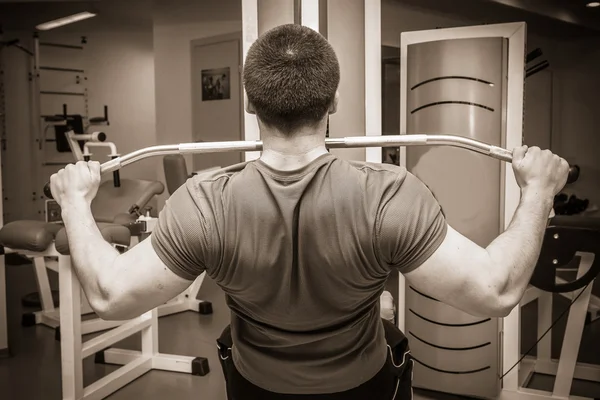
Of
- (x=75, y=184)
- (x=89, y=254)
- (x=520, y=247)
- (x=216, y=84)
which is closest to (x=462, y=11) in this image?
(x=216, y=84)

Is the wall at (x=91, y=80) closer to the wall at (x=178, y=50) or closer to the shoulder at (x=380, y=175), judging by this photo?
the wall at (x=178, y=50)

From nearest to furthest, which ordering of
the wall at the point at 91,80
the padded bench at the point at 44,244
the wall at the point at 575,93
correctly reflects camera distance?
the padded bench at the point at 44,244 < the wall at the point at 575,93 < the wall at the point at 91,80

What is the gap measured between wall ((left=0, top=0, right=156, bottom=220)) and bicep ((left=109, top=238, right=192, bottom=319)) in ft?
17.7

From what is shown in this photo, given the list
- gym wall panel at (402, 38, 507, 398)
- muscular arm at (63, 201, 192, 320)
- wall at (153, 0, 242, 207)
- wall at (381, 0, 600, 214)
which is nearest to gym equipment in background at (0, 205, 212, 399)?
gym wall panel at (402, 38, 507, 398)

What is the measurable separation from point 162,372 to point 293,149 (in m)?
2.09

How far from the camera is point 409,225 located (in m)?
0.88

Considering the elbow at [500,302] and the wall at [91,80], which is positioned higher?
the wall at [91,80]

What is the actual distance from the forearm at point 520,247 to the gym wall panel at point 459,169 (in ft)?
3.87

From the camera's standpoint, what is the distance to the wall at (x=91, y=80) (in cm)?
608

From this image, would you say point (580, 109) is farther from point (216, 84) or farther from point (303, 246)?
point (303, 246)

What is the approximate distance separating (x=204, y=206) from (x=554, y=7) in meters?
5.67

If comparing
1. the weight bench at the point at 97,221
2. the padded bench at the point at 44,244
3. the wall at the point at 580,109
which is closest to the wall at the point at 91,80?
the weight bench at the point at 97,221

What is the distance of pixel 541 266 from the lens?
215 centimetres

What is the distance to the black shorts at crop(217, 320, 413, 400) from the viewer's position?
40.1 inches
